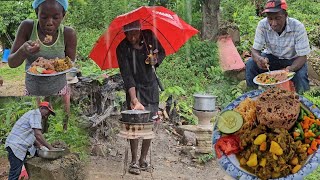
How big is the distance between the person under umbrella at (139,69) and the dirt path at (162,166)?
0.30 m

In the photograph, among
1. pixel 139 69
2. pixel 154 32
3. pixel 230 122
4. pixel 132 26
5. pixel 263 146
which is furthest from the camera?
pixel 154 32

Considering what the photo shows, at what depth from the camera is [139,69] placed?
5.39m

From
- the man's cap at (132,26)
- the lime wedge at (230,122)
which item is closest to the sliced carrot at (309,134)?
the lime wedge at (230,122)

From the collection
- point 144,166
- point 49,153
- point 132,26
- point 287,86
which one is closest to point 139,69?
point 132,26

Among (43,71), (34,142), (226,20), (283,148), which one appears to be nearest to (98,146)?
(34,142)

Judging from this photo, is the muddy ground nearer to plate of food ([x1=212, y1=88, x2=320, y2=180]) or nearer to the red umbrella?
the red umbrella

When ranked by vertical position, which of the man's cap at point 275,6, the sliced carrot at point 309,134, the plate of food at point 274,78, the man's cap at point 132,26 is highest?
the man's cap at point 275,6

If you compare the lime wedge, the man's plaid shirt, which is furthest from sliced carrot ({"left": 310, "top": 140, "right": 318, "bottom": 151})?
the man's plaid shirt

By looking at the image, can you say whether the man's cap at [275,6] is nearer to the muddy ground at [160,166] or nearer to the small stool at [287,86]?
the small stool at [287,86]

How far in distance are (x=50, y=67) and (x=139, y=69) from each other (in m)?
1.32

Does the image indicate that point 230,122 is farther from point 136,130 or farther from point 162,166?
point 162,166

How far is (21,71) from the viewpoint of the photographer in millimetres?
10281

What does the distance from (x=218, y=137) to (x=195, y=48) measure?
23.3 feet

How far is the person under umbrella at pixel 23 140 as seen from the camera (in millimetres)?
4680
